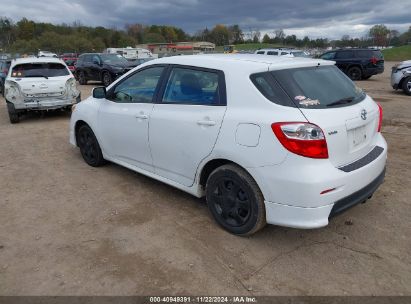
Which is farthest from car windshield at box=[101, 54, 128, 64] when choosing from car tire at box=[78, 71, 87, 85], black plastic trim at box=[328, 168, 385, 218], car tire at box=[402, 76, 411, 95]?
black plastic trim at box=[328, 168, 385, 218]

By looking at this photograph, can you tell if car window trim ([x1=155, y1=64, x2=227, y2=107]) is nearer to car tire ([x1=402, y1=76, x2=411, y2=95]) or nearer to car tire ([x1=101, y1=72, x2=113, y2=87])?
car tire ([x1=402, y1=76, x2=411, y2=95])

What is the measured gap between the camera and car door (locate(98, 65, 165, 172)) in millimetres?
4285

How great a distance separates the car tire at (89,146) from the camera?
5.48 m

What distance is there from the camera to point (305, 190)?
115 inches

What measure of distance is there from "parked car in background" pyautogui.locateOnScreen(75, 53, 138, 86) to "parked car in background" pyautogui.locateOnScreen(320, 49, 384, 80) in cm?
1083

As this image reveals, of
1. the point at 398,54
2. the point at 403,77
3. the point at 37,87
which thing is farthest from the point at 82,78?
the point at 398,54

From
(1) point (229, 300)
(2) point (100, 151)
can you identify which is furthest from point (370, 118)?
(2) point (100, 151)

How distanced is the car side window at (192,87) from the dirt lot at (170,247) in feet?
4.11

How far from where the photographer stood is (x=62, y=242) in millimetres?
3555

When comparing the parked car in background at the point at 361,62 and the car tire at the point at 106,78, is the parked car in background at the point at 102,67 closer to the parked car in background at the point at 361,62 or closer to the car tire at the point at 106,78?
the car tire at the point at 106,78

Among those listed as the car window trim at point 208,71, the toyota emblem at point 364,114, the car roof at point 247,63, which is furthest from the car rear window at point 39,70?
the toyota emblem at point 364,114

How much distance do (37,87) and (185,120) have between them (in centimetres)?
690

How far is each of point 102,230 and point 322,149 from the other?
2.30 metres

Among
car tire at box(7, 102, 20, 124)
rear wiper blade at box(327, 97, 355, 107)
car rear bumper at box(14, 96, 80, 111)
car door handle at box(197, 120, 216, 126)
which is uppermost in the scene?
rear wiper blade at box(327, 97, 355, 107)
